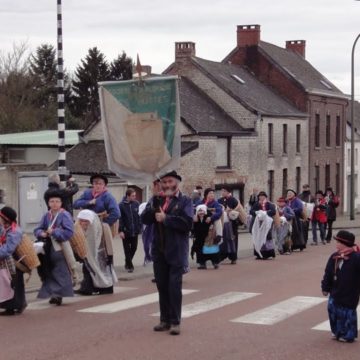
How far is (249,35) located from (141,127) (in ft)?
133

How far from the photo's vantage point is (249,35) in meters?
51.2

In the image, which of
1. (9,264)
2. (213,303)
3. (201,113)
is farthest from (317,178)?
(9,264)

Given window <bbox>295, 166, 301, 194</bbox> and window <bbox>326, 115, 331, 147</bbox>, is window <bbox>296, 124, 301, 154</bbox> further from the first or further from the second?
window <bbox>326, 115, 331, 147</bbox>

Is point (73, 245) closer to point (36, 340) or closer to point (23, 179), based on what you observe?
point (36, 340)

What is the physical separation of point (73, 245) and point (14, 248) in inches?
54.2

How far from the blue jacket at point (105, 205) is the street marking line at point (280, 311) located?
9.52 feet

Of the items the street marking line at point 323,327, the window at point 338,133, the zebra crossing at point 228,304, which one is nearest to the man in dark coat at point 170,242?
the zebra crossing at point 228,304

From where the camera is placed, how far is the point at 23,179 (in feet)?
Result: 89.7

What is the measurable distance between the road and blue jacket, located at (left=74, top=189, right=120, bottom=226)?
4.10ft

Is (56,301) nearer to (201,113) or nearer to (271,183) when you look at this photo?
(201,113)

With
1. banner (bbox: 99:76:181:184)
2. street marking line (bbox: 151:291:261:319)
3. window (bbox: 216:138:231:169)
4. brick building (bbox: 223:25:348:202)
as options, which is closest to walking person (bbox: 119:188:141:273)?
street marking line (bbox: 151:291:261:319)

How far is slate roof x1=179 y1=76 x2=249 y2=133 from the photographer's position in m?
38.7

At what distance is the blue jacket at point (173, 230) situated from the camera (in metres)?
10.2

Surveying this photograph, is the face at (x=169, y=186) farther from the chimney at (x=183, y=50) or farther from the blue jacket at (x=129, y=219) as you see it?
the chimney at (x=183, y=50)
